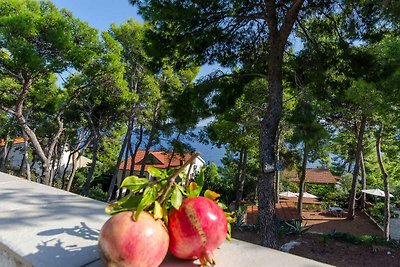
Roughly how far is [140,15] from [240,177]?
11443 mm

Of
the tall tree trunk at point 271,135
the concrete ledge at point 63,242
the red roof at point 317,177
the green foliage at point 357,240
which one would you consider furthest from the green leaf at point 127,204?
the red roof at point 317,177

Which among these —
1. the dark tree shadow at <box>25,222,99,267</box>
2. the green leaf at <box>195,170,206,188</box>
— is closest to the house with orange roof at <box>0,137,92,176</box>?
the dark tree shadow at <box>25,222,99,267</box>

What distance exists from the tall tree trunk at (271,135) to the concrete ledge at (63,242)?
4.99 metres

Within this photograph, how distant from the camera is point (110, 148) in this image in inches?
733

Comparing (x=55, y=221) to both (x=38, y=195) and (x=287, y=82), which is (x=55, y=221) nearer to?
(x=38, y=195)

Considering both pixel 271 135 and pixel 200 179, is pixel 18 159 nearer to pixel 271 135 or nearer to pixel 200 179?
pixel 271 135

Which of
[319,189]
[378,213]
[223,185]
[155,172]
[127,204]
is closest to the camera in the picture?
[127,204]

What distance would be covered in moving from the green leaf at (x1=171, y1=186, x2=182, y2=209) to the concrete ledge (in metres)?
0.13

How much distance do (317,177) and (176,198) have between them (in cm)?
3142

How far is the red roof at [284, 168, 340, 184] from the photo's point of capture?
2837cm

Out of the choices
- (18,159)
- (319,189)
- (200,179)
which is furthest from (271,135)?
(18,159)

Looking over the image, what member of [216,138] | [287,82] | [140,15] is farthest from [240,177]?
[140,15]

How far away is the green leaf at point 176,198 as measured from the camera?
27.7 inches

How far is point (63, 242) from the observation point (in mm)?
805
